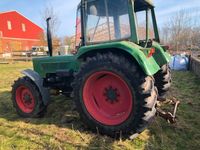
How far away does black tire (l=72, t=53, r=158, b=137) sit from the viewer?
345cm

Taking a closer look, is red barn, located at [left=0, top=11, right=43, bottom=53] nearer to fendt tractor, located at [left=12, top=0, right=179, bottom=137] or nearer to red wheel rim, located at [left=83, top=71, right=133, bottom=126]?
fendt tractor, located at [left=12, top=0, right=179, bottom=137]

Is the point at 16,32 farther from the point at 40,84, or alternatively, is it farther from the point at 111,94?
the point at 111,94

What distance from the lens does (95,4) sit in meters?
4.00

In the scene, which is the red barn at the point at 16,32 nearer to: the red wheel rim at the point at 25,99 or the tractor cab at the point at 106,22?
the red wheel rim at the point at 25,99

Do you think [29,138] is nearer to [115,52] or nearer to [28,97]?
[28,97]

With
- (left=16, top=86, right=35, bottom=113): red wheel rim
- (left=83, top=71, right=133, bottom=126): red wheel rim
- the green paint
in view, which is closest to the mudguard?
(left=16, top=86, right=35, bottom=113): red wheel rim

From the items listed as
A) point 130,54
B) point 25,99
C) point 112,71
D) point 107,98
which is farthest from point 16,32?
point 130,54

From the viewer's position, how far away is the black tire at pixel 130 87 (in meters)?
3.45

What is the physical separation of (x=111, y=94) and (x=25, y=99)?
2035 millimetres

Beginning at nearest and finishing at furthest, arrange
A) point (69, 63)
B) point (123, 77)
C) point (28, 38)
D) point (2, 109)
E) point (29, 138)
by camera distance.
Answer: point (123, 77)
point (29, 138)
point (69, 63)
point (2, 109)
point (28, 38)

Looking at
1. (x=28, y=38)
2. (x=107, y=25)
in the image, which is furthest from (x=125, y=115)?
(x=28, y=38)

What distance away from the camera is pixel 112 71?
364 cm

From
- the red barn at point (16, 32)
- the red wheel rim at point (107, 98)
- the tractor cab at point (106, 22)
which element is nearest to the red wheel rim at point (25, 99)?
the red wheel rim at point (107, 98)

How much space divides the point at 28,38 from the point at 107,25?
48.0 meters
